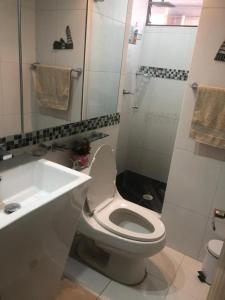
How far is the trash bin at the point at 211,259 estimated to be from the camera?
5.72ft

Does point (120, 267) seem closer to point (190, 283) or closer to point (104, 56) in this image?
point (190, 283)

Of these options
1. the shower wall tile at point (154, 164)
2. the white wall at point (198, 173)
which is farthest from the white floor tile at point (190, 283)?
the shower wall tile at point (154, 164)

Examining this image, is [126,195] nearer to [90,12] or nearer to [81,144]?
[81,144]

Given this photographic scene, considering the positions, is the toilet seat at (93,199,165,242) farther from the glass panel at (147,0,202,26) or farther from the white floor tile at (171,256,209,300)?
the glass panel at (147,0,202,26)

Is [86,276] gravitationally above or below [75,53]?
below

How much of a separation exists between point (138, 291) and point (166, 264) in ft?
1.19

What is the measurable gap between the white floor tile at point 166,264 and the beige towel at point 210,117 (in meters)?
1.00

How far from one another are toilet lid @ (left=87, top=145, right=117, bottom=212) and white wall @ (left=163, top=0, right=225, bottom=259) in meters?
0.53

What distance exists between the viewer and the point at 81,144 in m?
1.72

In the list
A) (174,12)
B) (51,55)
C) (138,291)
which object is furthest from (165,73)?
(138,291)

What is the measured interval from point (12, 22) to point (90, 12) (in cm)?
68

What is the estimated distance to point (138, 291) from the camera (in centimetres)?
168

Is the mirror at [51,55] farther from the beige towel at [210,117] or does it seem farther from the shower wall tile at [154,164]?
the shower wall tile at [154,164]

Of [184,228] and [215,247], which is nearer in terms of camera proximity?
[215,247]
